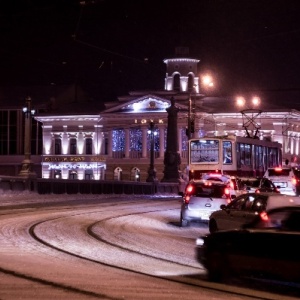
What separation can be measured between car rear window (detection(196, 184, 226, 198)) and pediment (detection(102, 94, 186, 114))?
7467cm

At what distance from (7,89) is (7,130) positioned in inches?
321

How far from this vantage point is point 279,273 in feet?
41.0

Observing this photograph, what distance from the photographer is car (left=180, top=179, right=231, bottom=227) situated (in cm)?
2720

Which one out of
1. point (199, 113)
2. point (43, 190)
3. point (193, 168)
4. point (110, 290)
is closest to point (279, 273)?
point (110, 290)

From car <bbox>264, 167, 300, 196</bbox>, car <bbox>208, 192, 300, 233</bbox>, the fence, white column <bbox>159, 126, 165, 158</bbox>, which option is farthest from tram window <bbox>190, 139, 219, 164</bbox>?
white column <bbox>159, 126, 165, 158</bbox>

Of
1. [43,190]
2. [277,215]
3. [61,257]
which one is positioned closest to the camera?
[277,215]

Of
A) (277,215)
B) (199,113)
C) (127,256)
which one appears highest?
(199,113)

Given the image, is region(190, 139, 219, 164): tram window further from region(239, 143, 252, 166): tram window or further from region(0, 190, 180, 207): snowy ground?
region(0, 190, 180, 207): snowy ground

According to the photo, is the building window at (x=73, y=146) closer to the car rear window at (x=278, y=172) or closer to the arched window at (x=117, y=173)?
the arched window at (x=117, y=173)

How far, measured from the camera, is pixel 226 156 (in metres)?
47.2

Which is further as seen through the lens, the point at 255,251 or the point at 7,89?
the point at 7,89

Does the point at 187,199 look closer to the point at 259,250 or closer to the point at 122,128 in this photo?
the point at 259,250

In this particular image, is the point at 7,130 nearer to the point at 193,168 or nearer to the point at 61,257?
the point at 193,168

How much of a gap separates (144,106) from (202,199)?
7687cm
